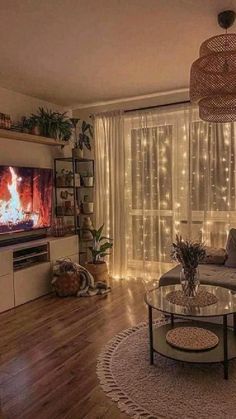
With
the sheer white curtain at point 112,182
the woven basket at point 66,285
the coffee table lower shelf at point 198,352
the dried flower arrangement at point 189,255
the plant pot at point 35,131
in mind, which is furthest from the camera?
the sheer white curtain at point 112,182

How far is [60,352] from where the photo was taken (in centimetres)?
271

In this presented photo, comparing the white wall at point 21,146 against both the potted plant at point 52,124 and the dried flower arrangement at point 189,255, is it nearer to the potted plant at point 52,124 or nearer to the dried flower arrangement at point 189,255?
the potted plant at point 52,124

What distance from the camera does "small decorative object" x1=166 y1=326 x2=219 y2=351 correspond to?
2.31 metres

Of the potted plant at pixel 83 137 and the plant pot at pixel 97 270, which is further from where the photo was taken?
the potted plant at pixel 83 137

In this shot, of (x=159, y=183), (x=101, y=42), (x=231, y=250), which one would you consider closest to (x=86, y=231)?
(x=159, y=183)

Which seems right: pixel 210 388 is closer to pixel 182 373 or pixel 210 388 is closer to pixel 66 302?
pixel 182 373

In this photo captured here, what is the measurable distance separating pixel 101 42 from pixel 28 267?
255cm

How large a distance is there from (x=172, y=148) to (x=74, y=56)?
1.85 metres

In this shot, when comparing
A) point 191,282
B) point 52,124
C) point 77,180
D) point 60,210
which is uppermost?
point 52,124

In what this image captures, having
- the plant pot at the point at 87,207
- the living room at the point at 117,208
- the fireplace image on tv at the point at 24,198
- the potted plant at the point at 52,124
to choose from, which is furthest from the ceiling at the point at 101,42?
the plant pot at the point at 87,207

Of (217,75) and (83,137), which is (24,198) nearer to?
(83,137)

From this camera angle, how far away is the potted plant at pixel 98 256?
14.8 ft

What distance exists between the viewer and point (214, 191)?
4.27 metres

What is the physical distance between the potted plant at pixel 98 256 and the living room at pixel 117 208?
0.07 feet
